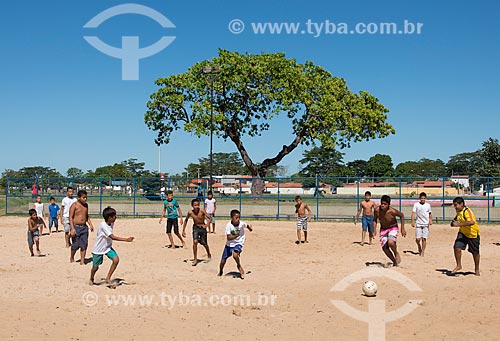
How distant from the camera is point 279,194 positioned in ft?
97.6

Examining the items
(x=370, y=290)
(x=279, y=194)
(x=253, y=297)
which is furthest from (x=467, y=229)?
(x=279, y=194)

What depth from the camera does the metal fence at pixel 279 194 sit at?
2938cm

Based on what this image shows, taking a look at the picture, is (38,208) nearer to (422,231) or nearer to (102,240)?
(102,240)

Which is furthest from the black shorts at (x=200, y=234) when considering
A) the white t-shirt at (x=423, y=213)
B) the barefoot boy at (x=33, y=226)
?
the white t-shirt at (x=423, y=213)

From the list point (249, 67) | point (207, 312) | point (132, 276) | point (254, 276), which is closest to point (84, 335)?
point (207, 312)

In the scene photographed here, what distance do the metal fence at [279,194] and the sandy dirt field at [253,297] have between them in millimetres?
12957

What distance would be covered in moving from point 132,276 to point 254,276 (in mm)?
2597

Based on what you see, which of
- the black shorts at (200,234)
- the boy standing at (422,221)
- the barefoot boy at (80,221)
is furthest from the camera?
the boy standing at (422,221)

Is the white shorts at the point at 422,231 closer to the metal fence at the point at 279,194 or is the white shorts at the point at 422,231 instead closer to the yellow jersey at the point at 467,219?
the yellow jersey at the point at 467,219

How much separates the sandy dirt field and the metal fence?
42.5 feet

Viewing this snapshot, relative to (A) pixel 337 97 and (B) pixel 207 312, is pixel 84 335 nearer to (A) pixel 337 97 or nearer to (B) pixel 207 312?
(B) pixel 207 312

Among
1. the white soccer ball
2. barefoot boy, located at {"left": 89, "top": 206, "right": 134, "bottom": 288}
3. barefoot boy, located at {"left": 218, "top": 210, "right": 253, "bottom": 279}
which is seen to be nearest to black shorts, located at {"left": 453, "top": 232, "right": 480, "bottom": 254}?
the white soccer ball

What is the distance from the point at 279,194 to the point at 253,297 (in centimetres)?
1962

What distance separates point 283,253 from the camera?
16.1 m
